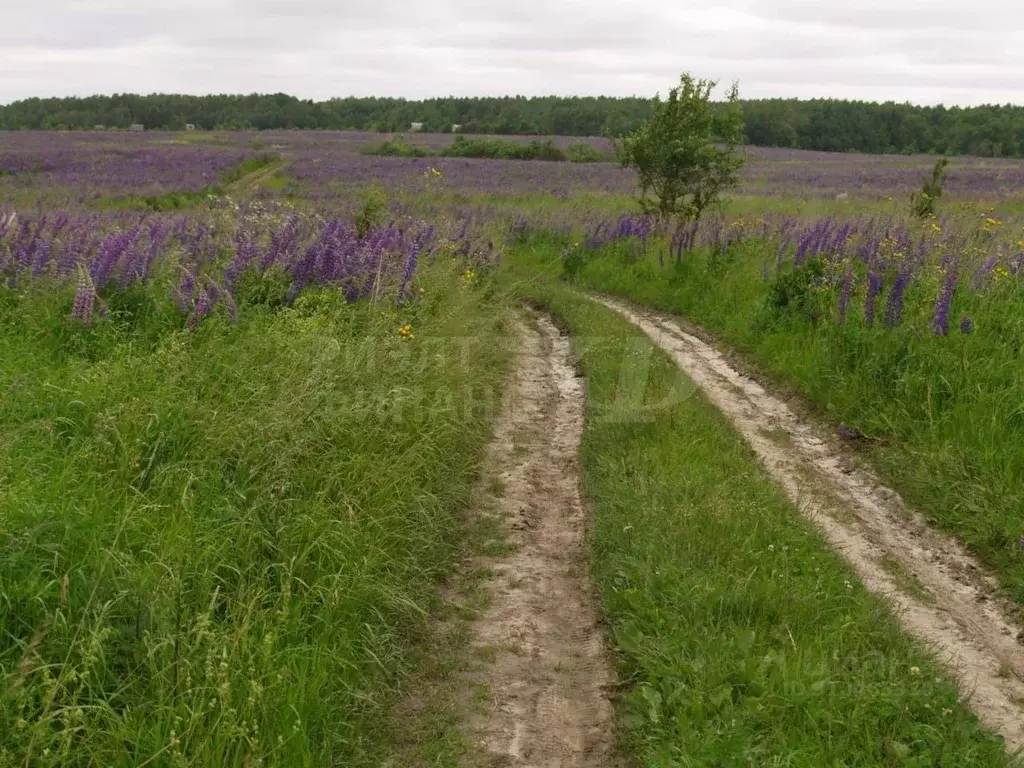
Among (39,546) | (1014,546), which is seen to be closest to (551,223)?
(1014,546)

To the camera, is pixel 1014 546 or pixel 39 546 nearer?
pixel 39 546

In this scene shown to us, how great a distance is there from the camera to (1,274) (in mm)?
8156

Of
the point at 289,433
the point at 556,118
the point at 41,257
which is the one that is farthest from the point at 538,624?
the point at 556,118

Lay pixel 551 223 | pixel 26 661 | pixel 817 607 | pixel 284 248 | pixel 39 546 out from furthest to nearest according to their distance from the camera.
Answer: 1. pixel 551 223
2. pixel 284 248
3. pixel 817 607
4. pixel 39 546
5. pixel 26 661

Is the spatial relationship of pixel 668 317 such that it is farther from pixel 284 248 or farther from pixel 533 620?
pixel 533 620

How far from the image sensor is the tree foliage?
17.0 meters

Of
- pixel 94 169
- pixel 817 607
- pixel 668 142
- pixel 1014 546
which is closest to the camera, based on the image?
pixel 817 607

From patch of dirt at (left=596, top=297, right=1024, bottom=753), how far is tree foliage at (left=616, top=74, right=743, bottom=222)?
30.1 ft

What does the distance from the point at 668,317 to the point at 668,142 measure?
4.78m

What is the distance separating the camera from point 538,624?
511 centimetres

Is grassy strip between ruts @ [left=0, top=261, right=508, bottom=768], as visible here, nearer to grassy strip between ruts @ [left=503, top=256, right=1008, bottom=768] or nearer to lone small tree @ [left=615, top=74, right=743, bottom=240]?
grassy strip between ruts @ [left=503, top=256, right=1008, bottom=768]

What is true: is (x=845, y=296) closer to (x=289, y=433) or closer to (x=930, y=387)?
(x=930, y=387)

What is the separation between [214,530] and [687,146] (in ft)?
46.9

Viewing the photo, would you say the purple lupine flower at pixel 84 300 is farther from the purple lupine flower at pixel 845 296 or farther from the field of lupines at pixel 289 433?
the purple lupine flower at pixel 845 296
